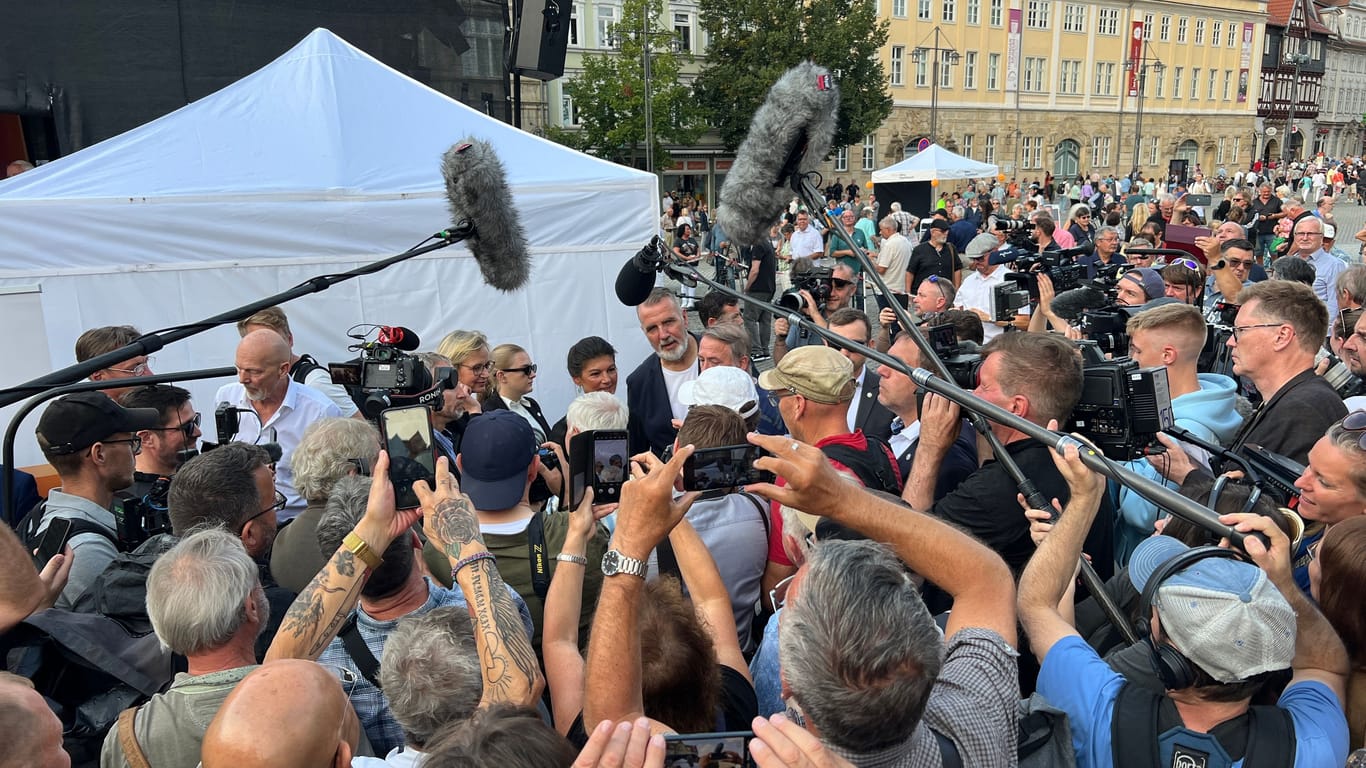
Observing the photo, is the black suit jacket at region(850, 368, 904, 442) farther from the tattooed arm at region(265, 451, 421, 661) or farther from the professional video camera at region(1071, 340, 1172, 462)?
the tattooed arm at region(265, 451, 421, 661)

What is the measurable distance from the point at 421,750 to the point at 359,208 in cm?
505

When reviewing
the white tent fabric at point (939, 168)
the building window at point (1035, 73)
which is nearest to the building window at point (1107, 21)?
the building window at point (1035, 73)

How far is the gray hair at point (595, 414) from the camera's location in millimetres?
3389

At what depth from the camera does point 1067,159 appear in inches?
2096

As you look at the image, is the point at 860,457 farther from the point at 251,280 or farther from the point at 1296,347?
the point at 251,280

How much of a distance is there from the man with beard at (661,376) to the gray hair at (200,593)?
2.84 meters

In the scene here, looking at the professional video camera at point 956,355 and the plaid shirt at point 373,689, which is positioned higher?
the professional video camera at point 956,355

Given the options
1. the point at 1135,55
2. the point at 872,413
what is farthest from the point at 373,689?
the point at 1135,55

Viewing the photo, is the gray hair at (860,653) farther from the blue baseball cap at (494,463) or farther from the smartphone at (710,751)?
the blue baseball cap at (494,463)

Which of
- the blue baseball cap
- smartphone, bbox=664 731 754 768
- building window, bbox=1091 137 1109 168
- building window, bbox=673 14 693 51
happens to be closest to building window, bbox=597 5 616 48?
building window, bbox=673 14 693 51

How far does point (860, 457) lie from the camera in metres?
3.13

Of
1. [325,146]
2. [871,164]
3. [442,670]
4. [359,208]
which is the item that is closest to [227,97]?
[325,146]

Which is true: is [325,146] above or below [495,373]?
above

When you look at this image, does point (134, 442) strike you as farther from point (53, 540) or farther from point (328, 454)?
point (328, 454)
